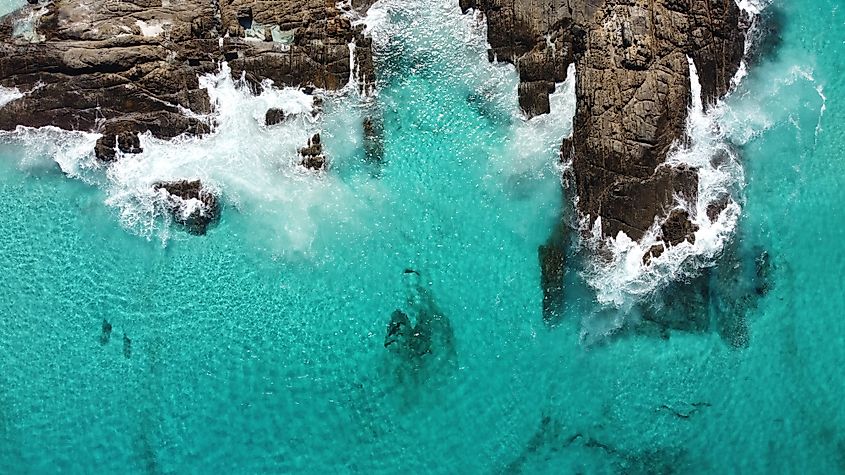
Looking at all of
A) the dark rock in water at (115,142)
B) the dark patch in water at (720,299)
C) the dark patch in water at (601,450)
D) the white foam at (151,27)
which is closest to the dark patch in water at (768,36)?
the dark patch in water at (720,299)

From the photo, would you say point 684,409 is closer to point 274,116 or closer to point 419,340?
point 419,340

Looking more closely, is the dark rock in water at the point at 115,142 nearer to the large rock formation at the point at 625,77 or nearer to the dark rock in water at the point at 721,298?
the large rock formation at the point at 625,77

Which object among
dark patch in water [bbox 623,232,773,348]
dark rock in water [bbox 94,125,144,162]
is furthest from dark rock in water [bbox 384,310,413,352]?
dark rock in water [bbox 94,125,144,162]

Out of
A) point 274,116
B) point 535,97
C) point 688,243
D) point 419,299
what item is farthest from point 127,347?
point 688,243

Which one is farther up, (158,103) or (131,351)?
(158,103)

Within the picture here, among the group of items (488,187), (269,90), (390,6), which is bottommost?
(488,187)

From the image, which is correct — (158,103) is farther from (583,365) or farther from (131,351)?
(583,365)

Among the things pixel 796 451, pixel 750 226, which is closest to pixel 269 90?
pixel 750 226
